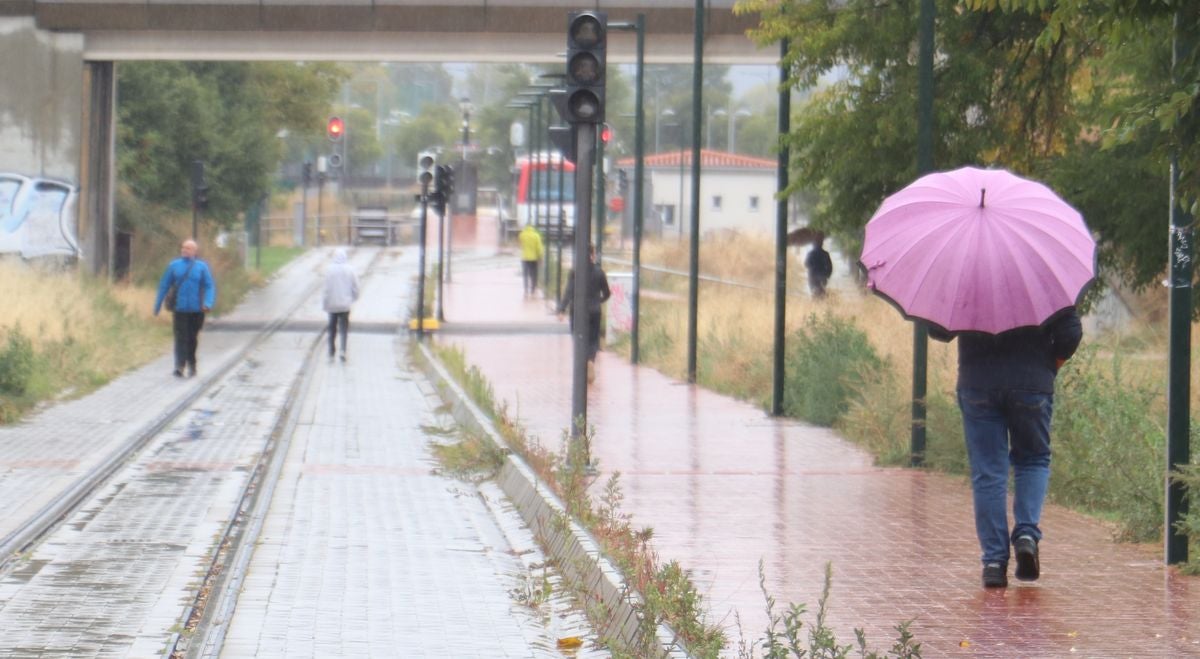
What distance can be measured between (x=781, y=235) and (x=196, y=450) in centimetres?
622

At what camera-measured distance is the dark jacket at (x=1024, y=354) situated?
799cm

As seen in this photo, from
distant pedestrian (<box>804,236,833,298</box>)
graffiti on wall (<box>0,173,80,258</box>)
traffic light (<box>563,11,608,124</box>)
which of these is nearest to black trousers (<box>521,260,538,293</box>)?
distant pedestrian (<box>804,236,833,298</box>)

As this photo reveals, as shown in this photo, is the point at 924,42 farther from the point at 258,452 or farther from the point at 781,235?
the point at 258,452

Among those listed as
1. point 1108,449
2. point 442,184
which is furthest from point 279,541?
point 442,184

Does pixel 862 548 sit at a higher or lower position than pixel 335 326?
lower

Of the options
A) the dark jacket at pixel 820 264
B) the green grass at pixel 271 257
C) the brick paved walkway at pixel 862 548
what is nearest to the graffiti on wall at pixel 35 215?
the dark jacket at pixel 820 264

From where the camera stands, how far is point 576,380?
1270cm

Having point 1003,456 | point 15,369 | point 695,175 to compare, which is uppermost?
point 695,175

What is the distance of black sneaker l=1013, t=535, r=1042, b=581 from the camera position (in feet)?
26.4

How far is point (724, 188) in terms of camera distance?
7981 cm

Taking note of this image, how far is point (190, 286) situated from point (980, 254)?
16.7 meters

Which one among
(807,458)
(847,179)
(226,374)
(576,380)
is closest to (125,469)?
(576,380)

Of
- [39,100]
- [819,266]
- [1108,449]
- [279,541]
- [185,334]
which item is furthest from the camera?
[819,266]

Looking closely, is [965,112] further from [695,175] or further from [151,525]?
[151,525]
